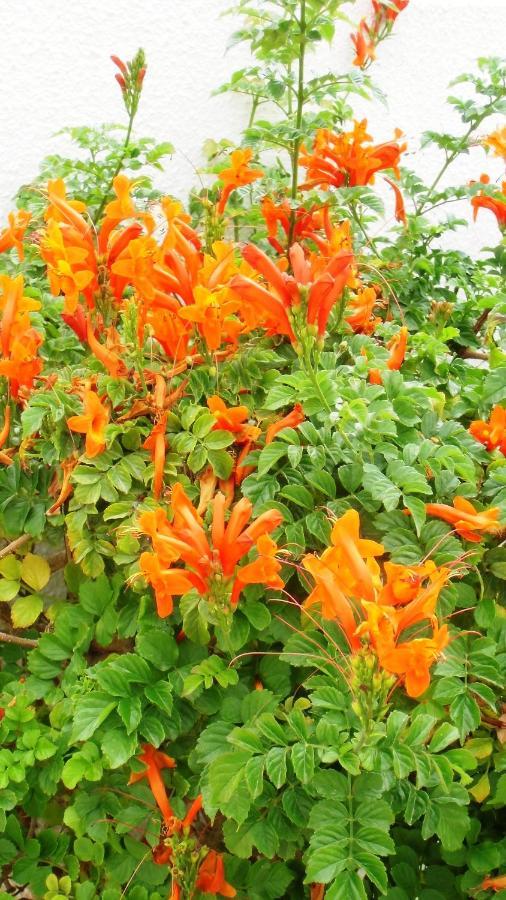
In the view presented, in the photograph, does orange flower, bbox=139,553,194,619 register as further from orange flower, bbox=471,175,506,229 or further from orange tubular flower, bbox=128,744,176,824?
orange flower, bbox=471,175,506,229

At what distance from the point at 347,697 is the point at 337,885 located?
229mm

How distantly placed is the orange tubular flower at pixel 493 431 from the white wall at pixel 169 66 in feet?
5.61

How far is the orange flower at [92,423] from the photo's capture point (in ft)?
4.29

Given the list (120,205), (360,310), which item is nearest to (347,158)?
(360,310)

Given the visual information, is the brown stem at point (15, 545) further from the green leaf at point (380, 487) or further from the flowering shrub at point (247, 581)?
the green leaf at point (380, 487)

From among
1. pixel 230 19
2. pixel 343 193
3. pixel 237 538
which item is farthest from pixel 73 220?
pixel 230 19

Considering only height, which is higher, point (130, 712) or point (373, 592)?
point (373, 592)

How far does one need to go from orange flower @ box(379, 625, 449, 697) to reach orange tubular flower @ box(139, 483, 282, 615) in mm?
241

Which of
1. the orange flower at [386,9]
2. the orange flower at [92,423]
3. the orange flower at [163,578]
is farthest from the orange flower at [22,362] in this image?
the orange flower at [386,9]

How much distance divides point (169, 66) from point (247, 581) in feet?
7.17

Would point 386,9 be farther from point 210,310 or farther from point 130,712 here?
point 130,712

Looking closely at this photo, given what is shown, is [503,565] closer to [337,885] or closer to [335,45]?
[337,885]

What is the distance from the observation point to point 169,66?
2.68m

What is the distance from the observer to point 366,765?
0.95 metres
